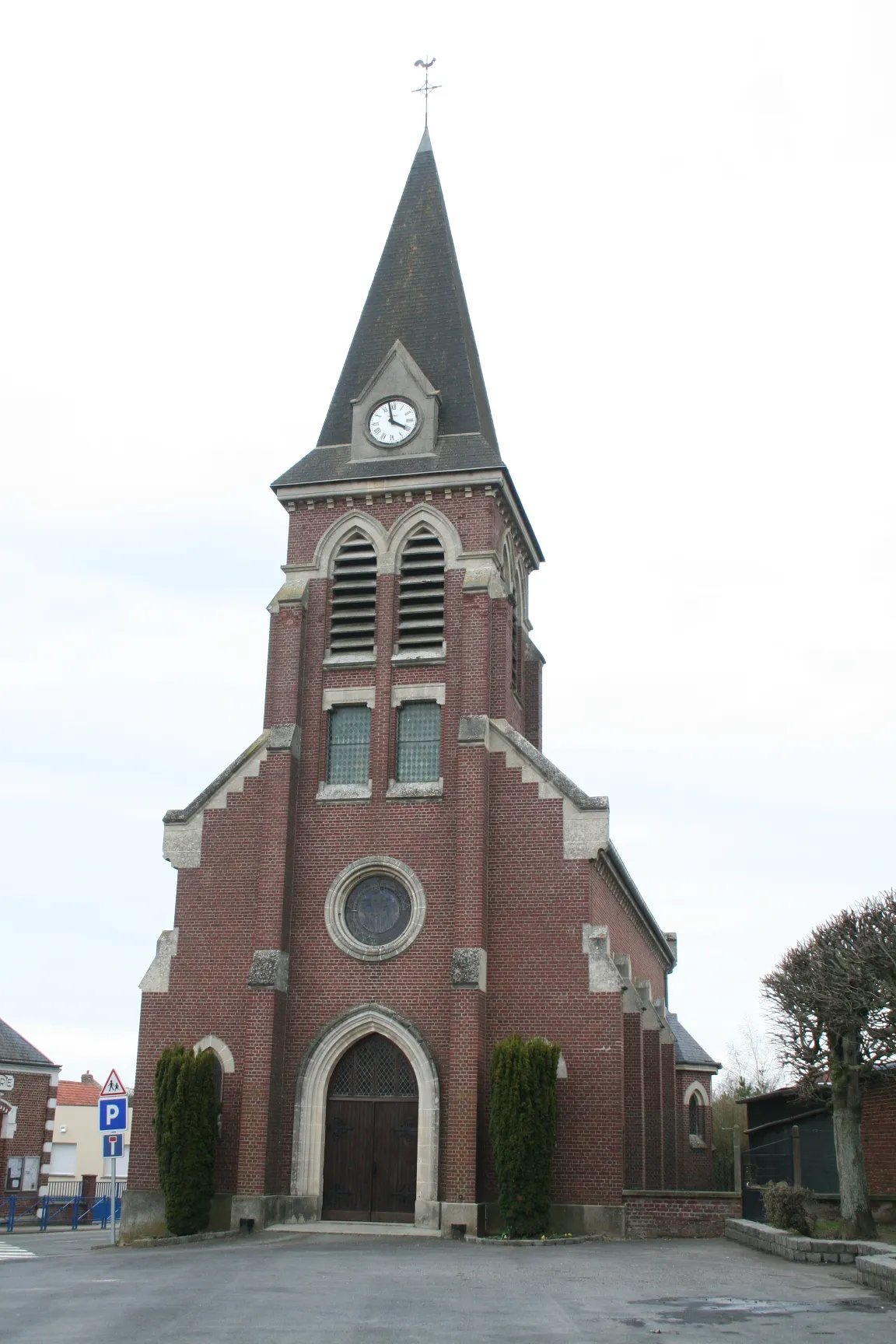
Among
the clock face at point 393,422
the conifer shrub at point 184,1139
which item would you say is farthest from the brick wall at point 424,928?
the clock face at point 393,422

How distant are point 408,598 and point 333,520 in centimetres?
257

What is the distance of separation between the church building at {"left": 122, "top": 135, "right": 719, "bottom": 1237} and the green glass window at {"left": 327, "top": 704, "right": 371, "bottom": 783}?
5 cm

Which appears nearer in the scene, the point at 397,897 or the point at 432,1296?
the point at 432,1296

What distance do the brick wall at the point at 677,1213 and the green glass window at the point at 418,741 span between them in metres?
8.84

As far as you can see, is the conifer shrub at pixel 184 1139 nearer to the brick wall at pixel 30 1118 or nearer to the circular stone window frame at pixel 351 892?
the circular stone window frame at pixel 351 892

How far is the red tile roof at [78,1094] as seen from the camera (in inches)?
2515

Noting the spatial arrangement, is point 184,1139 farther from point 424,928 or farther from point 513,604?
point 513,604

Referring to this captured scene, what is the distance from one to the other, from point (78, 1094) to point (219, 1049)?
4481 cm

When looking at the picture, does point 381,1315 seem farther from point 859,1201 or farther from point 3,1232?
point 3,1232

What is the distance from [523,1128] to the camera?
22328mm

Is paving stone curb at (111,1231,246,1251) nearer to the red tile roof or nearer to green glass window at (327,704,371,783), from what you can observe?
green glass window at (327,704,371,783)

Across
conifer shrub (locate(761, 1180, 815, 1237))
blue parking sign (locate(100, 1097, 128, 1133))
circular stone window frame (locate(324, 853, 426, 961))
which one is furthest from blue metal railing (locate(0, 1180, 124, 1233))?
conifer shrub (locate(761, 1180, 815, 1237))

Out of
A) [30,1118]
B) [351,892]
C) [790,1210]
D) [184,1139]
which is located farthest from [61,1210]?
[790,1210]

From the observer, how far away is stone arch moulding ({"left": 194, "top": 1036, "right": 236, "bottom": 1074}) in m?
25.2
